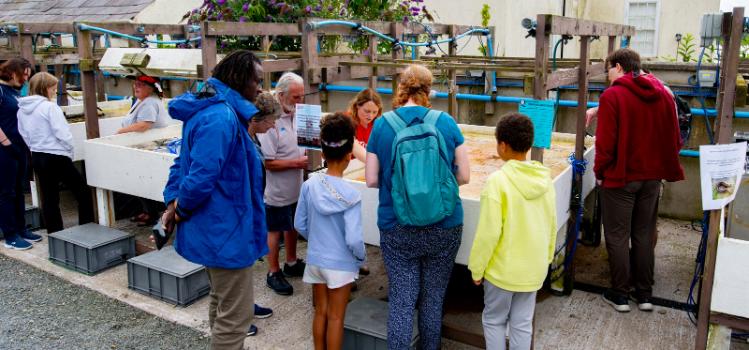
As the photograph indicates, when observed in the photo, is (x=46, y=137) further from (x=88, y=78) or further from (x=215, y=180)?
(x=215, y=180)

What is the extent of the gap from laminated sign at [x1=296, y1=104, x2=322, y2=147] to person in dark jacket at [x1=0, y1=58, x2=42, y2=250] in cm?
307

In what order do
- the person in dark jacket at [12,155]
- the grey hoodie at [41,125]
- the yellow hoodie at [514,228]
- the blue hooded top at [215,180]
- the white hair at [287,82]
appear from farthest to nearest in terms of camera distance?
the person in dark jacket at [12,155], the grey hoodie at [41,125], the white hair at [287,82], the yellow hoodie at [514,228], the blue hooded top at [215,180]

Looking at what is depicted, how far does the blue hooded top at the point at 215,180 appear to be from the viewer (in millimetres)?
3014

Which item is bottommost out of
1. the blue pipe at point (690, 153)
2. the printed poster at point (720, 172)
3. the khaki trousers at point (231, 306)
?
the khaki trousers at point (231, 306)

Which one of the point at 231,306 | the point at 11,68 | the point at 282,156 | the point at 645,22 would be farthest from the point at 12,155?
the point at 645,22

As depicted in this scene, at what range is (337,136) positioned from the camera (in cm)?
333

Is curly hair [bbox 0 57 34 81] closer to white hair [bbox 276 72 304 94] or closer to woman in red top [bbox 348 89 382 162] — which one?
white hair [bbox 276 72 304 94]

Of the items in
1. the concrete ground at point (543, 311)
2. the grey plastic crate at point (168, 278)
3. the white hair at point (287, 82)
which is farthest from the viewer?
the grey plastic crate at point (168, 278)

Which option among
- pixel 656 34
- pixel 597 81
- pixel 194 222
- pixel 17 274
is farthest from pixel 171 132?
pixel 656 34

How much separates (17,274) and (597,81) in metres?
5.99

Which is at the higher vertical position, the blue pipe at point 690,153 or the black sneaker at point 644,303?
the blue pipe at point 690,153

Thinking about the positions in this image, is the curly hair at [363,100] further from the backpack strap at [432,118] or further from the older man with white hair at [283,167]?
the backpack strap at [432,118]

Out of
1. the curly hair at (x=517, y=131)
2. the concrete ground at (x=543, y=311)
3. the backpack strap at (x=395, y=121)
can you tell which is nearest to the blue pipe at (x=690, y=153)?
the concrete ground at (x=543, y=311)

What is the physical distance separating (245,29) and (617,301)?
364 cm
